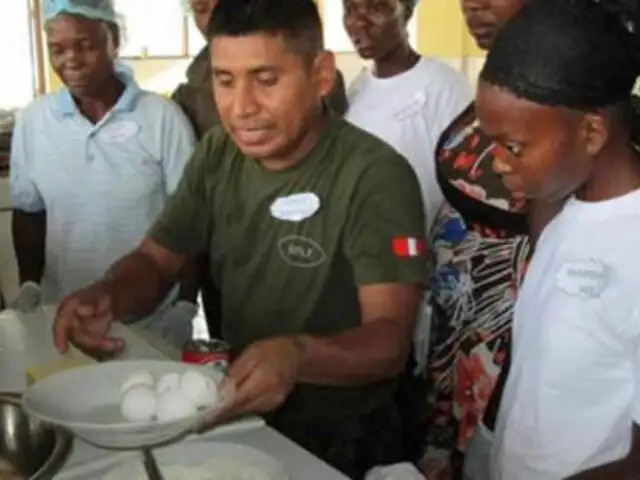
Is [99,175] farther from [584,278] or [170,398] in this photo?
[584,278]

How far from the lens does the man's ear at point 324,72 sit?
1547 mm

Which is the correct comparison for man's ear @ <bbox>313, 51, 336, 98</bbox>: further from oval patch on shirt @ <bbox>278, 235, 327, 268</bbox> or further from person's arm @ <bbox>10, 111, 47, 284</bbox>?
person's arm @ <bbox>10, 111, 47, 284</bbox>

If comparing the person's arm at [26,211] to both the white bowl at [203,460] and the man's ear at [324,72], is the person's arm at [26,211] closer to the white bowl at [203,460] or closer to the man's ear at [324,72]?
the man's ear at [324,72]

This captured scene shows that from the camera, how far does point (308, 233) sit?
5.10ft

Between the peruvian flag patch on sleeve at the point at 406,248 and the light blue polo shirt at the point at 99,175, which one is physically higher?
the peruvian flag patch on sleeve at the point at 406,248

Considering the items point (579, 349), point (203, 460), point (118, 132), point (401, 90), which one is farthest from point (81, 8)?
point (579, 349)

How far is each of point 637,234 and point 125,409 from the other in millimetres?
644

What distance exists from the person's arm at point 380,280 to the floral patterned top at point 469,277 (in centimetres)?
38

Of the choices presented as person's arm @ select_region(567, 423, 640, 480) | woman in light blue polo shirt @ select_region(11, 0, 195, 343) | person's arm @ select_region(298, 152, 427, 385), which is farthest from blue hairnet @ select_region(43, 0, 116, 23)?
person's arm @ select_region(567, 423, 640, 480)

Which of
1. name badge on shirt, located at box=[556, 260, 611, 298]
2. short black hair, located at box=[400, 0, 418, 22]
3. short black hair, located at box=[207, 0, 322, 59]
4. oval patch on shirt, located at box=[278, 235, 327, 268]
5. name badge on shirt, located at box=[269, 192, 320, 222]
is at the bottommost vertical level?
oval patch on shirt, located at box=[278, 235, 327, 268]

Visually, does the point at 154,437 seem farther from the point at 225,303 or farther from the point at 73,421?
the point at 225,303

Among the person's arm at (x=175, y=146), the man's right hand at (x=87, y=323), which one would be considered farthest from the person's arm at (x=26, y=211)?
the man's right hand at (x=87, y=323)

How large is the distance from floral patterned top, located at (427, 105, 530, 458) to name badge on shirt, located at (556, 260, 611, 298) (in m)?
0.61

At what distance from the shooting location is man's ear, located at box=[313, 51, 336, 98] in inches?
60.9
